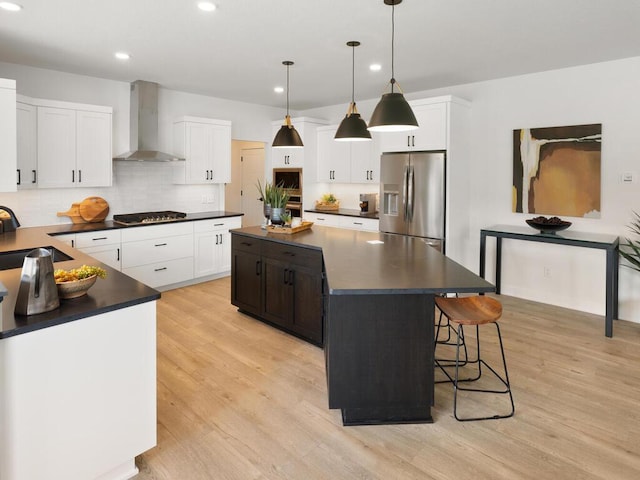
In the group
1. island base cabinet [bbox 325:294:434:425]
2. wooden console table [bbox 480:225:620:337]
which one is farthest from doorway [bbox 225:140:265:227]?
island base cabinet [bbox 325:294:434:425]

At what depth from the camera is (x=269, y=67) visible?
4.61m

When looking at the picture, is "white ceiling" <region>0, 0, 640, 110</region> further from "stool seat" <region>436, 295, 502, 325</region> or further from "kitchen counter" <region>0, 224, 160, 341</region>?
"stool seat" <region>436, 295, 502, 325</region>

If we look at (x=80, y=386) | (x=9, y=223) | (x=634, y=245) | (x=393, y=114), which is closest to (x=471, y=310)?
(x=393, y=114)

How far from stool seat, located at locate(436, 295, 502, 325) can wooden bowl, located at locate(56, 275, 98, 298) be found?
2.01 m

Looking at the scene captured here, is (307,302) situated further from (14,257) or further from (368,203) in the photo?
(368,203)

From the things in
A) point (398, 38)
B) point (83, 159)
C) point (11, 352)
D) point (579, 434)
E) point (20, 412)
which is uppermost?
point (398, 38)

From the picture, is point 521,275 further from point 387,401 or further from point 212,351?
point 212,351

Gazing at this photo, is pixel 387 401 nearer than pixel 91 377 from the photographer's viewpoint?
No

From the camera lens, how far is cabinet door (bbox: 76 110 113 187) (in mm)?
4777

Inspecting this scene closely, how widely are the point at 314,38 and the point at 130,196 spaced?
3.31 m

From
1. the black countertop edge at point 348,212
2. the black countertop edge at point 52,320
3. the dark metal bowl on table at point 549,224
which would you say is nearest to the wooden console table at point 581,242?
the dark metal bowl on table at point 549,224

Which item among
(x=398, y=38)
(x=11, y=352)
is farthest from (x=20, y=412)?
(x=398, y=38)

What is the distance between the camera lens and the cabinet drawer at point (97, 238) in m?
4.54

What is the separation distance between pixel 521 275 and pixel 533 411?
282 centimetres
